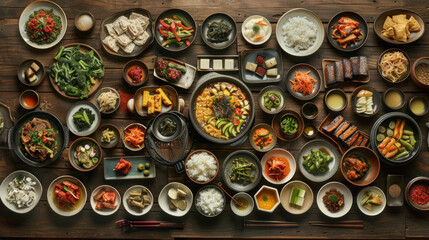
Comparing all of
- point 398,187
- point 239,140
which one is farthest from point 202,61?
point 398,187

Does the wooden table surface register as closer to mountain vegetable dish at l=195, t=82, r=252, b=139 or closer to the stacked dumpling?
the stacked dumpling

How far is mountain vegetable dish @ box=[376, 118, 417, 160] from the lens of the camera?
18.4 feet

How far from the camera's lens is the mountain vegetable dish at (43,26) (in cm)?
580

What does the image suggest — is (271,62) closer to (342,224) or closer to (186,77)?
(186,77)

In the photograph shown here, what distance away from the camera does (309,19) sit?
5.98 meters

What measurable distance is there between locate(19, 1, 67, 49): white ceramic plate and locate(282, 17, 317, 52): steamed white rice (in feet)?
10.6

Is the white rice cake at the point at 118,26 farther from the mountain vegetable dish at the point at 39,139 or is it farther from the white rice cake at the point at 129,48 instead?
the mountain vegetable dish at the point at 39,139

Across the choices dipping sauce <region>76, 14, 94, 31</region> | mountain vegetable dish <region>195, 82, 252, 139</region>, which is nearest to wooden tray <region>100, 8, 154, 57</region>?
dipping sauce <region>76, 14, 94, 31</region>

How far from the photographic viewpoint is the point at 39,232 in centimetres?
569

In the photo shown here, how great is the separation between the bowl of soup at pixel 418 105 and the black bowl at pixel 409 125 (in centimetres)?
23

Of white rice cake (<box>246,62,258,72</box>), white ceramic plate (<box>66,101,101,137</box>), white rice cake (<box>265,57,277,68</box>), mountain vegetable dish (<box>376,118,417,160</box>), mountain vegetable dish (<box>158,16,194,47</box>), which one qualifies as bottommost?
mountain vegetable dish (<box>376,118,417,160</box>)

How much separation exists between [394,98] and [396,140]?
60cm

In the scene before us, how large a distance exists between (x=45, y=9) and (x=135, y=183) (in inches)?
114

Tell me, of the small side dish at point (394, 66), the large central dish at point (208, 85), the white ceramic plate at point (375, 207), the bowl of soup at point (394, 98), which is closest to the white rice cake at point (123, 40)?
the large central dish at point (208, 85)
